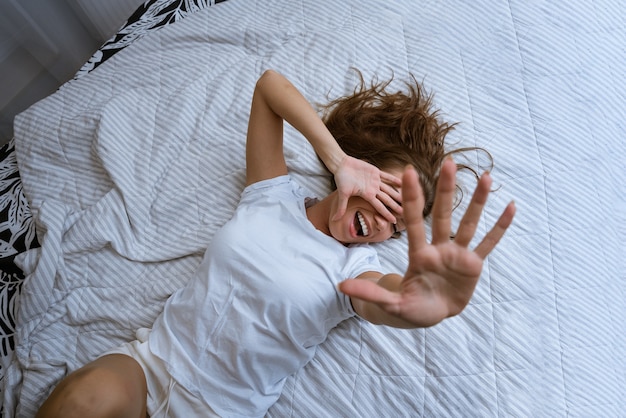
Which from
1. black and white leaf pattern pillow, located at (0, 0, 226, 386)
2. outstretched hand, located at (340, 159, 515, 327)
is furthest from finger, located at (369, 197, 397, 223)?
black and white leaf pattern pillow, located at (0, 0, 226, 386)

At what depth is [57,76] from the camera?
1.51 meters

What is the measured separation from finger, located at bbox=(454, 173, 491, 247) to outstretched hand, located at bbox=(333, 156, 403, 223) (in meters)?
0.28

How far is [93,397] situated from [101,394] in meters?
0.01

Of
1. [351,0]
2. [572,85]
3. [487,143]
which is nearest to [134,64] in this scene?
[351,0]

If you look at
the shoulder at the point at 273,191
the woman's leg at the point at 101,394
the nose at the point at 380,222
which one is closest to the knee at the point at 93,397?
the woman's leg at the point at 101,394

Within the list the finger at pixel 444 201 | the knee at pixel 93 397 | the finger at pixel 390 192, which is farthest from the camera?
the finger at pixel 390 192

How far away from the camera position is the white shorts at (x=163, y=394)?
32.7 inches

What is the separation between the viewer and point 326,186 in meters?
1.03

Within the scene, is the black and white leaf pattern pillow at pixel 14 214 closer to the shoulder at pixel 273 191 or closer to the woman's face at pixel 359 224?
the shoulder at pixel 273 191

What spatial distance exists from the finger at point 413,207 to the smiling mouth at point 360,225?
304 millimetres

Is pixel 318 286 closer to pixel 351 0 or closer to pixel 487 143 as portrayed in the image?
pixel 487 143

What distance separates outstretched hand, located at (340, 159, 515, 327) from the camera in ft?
1.72

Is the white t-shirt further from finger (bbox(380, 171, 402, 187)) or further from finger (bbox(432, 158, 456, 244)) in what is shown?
finger (bbox(432, 158, 456, 244))

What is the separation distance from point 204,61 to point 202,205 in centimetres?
40
